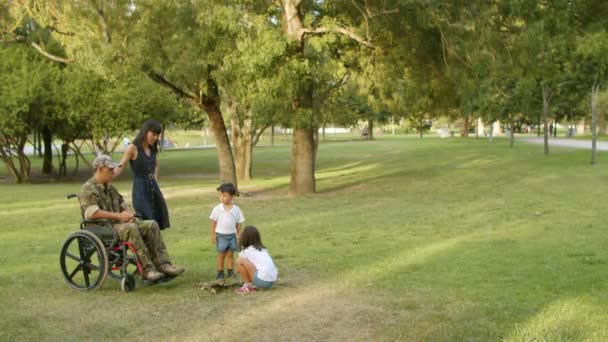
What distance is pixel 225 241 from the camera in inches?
300

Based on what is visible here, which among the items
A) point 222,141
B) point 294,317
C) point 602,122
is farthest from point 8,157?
point 602,122

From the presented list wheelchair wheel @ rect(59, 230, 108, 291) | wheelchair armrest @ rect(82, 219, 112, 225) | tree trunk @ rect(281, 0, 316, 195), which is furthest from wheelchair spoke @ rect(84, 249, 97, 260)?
tree trunk @ rect(281, 0, 316, 195)

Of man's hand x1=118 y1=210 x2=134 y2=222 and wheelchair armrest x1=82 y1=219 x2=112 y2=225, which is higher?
man's hand x1=118 y1=210 x2=134 y2=222

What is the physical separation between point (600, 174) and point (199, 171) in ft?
62.8

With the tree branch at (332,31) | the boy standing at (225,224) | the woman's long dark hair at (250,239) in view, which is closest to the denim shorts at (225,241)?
the boy standing at (225,224)

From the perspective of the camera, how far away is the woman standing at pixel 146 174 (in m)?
7.78

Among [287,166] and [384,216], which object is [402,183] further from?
[287,166]

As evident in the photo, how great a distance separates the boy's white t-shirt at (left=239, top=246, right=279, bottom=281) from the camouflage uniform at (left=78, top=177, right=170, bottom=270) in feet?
2.92

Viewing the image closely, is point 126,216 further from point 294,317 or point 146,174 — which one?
point 294,317

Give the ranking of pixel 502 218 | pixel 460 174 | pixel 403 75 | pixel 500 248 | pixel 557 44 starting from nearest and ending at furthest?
pixel 500 248
pixel 502 218
pixel 557 44
pixel 403 75
pixel 460 174

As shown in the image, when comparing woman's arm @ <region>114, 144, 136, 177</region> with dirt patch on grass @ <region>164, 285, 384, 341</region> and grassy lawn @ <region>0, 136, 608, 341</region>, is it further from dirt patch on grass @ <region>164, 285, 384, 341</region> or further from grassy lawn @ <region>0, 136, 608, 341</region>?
dirt patch on grass @ <region>164, 285, 384, 341</region>

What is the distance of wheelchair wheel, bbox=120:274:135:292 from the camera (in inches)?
289

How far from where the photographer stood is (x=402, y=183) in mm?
24109

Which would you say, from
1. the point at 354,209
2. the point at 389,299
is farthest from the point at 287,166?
the point at 389,299
